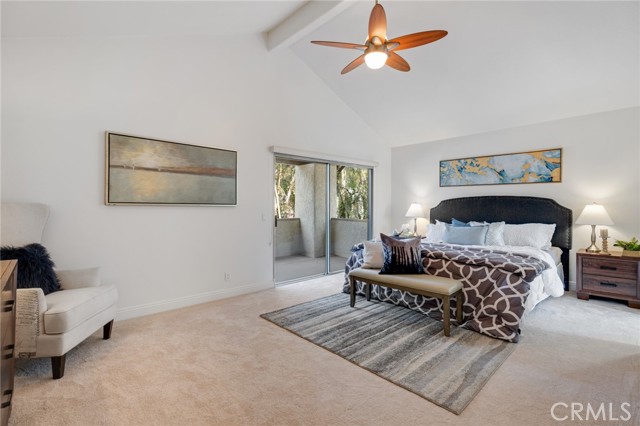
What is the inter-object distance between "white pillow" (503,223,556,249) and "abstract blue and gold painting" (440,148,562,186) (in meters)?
0.72

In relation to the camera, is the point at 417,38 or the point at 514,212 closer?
the point at 417,38

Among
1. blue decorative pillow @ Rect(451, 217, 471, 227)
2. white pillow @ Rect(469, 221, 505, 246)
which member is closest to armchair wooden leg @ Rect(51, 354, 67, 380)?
white pillow @ Rect(469, 221, 505, 246)

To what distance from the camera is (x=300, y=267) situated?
17.5 ft

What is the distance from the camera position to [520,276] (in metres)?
2.78

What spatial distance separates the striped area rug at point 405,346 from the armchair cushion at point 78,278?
5.24 feet

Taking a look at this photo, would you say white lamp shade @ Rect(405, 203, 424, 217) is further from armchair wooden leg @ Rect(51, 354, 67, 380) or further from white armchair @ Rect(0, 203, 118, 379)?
armchair wooden leg @ Rect(51, 354, 67, 380)

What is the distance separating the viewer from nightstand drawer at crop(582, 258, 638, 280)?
11.5ft

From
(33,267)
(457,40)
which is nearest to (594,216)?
(457,40)

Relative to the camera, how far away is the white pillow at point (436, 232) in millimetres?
4816

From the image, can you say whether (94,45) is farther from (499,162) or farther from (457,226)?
(499,162)

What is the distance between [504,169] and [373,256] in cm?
282

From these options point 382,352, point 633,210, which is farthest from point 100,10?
point 633,210

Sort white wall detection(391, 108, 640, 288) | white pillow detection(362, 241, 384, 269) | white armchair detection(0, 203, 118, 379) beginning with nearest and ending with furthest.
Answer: white armchair detection(0, 203, 118, 379) → white pillow detection(362, 241, 384, 269) → white wall detection(391, 108, 640, 288)

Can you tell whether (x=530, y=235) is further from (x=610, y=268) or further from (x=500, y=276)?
(x=500, y=276)
